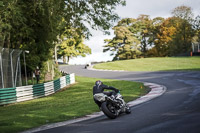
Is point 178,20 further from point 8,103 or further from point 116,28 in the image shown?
point 8,103

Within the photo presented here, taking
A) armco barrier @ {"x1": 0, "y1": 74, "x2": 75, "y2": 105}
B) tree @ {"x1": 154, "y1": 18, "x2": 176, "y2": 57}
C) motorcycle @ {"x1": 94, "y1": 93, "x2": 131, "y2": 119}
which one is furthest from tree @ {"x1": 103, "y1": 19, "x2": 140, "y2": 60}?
motorcycle @ {"x1": 94, "y1": 93, "x2": 131, "y2": 119}

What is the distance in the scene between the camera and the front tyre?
10422mm

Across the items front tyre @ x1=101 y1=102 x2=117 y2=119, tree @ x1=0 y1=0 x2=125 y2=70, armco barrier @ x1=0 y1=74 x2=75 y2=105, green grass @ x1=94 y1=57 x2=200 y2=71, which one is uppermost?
tree @ x1=0 y1=0 x2=125 y2=70

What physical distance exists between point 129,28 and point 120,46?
22.5ft

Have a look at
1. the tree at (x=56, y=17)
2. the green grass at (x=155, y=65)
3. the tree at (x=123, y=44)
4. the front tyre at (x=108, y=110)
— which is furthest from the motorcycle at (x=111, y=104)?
the tree at (x=123, y=44)

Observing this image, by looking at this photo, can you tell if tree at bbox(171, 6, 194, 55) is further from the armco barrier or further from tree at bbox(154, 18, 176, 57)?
the armco barrier

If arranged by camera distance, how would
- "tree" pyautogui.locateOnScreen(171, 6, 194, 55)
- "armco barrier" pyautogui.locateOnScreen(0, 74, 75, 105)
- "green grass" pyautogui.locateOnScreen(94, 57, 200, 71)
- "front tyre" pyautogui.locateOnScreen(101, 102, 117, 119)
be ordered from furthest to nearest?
"tree" pyautogui.locateOnScreen(171, 6, 194, 55) → "green grass" pyautogui.locateOnScreen(94, 57, 200, 71) → "armco barrier" pyautogui.locateOnScreen(0, 74, 75, 105) → "front tyre" pyautogui.locateOnScreen(101, 102, 117, 119)

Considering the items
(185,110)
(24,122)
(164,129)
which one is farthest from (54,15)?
(164,129)

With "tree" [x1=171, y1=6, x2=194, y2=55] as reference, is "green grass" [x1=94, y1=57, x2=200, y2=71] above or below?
below

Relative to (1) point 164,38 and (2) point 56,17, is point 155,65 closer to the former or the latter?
(1) point 164,38

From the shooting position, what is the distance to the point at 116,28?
3196 inches

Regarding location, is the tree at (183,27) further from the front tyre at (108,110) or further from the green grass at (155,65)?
the front tyre at (108,110)

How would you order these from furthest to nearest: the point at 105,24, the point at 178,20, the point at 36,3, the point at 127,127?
the point at 178,20 < the point at 105,24 < the point at 36,3 < the point at 127,127

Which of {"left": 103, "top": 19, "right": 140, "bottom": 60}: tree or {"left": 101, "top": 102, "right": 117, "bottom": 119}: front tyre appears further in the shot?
{"left": 103, "top": 19, "right": 140, "bottom": 60}: tree
